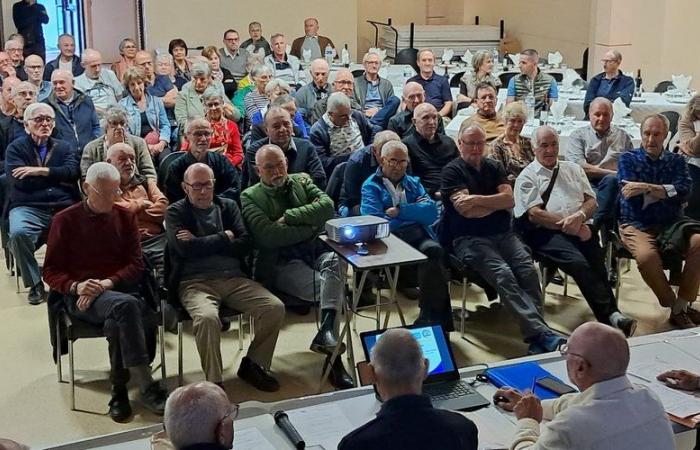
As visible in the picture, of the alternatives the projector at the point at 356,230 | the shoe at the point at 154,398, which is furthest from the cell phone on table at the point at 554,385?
the shoe at the point at 154,398

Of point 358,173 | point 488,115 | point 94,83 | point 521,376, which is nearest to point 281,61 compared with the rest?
point 94,83

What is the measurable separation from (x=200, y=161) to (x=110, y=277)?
1204 mm

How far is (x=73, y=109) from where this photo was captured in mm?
6512

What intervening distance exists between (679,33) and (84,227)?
28.0ft

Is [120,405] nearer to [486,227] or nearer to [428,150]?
[486,227]

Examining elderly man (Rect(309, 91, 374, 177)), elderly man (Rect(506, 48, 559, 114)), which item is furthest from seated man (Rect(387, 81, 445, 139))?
elderly man (Rect(506, 48, 559, 114))

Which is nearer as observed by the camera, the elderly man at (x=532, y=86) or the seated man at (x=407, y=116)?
the seated man at (x=407, y=116)

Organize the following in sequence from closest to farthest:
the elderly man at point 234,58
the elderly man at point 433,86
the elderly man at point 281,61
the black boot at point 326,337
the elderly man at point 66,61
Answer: the black boot at point 326,337 → the elderly man at point 433,86 → the elderly man at point 66,61 → the elderly man at point 281,61 → the elderly man at point 234,58

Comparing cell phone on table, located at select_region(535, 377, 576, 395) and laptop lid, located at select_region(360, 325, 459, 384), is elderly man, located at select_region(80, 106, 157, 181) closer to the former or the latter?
laptop lid, located at select_region(360, 325, 459, 384)

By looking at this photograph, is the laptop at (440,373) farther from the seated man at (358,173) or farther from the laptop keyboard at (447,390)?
the seated man at (358,173)

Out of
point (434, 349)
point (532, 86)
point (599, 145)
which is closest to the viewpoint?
point (434, 349)

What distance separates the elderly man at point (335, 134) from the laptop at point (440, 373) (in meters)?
3.03

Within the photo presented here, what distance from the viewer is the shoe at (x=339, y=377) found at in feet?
14.2

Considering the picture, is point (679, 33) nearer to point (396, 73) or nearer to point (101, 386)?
point (396, 73)
